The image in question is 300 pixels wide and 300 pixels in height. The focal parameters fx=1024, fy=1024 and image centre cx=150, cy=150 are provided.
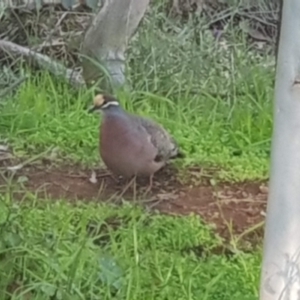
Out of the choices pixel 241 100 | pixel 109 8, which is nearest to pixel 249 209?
pixel 241 100

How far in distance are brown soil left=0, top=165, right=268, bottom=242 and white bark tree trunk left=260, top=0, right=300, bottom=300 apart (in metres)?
1.70

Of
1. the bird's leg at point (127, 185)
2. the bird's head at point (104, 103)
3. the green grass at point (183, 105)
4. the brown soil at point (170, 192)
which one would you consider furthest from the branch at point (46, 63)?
the bird's leg at point (127, 185)

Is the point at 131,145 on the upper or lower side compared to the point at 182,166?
upper

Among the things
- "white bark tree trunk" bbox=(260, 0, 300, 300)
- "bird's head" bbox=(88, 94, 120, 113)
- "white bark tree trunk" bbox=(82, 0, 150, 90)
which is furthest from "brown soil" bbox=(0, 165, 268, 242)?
"white bark tree trunk" bbox=(260, 0, 300, 300)

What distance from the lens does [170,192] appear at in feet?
16.5

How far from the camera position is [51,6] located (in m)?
7.61

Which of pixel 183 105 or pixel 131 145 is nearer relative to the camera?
pixel 131 145

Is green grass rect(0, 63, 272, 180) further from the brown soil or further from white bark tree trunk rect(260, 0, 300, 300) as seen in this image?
white bark tree trunk rect(260, 0, 300, 300)

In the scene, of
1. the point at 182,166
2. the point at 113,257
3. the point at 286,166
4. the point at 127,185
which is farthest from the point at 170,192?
the point at 286,166

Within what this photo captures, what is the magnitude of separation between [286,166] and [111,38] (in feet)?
12.7

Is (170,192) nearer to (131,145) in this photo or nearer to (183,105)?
(131,145)

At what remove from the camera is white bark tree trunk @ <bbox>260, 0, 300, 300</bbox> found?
265cm

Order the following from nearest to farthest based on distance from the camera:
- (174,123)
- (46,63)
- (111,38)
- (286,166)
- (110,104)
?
(286,166), (110,104), (174,123), (111,38), (46,63)

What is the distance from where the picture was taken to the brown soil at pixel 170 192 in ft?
15.5
